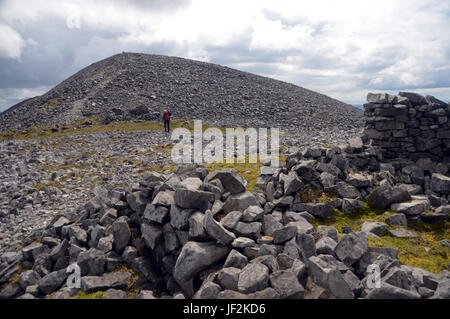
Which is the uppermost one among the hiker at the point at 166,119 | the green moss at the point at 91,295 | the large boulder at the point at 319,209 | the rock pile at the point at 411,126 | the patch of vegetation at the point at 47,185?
the hiker at the point at 166,119

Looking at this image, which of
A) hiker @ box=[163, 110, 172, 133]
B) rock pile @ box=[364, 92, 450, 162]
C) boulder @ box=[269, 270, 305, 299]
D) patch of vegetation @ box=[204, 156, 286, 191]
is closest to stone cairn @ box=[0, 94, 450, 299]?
boulder @ box=[269, 270, 305, 299]

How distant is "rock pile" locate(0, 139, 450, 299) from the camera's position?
6.10 m

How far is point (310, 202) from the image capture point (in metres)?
11.5

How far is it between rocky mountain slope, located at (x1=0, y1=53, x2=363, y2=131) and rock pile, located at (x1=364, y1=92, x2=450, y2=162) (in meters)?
25.5

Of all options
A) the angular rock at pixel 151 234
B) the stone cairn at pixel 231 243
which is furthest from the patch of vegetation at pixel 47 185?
the angular rock at pixel 151 234

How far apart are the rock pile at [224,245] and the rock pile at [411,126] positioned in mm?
3208

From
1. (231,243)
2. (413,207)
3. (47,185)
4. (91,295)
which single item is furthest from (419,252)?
(47,185)

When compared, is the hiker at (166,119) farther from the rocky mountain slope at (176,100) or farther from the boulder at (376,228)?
the boulder at (376,228)

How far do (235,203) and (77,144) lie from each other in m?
22.6

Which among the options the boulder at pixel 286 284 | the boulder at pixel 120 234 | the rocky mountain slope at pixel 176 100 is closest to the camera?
the boulder at pixel 286 284

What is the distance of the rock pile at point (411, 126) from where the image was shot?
14.6 meters
